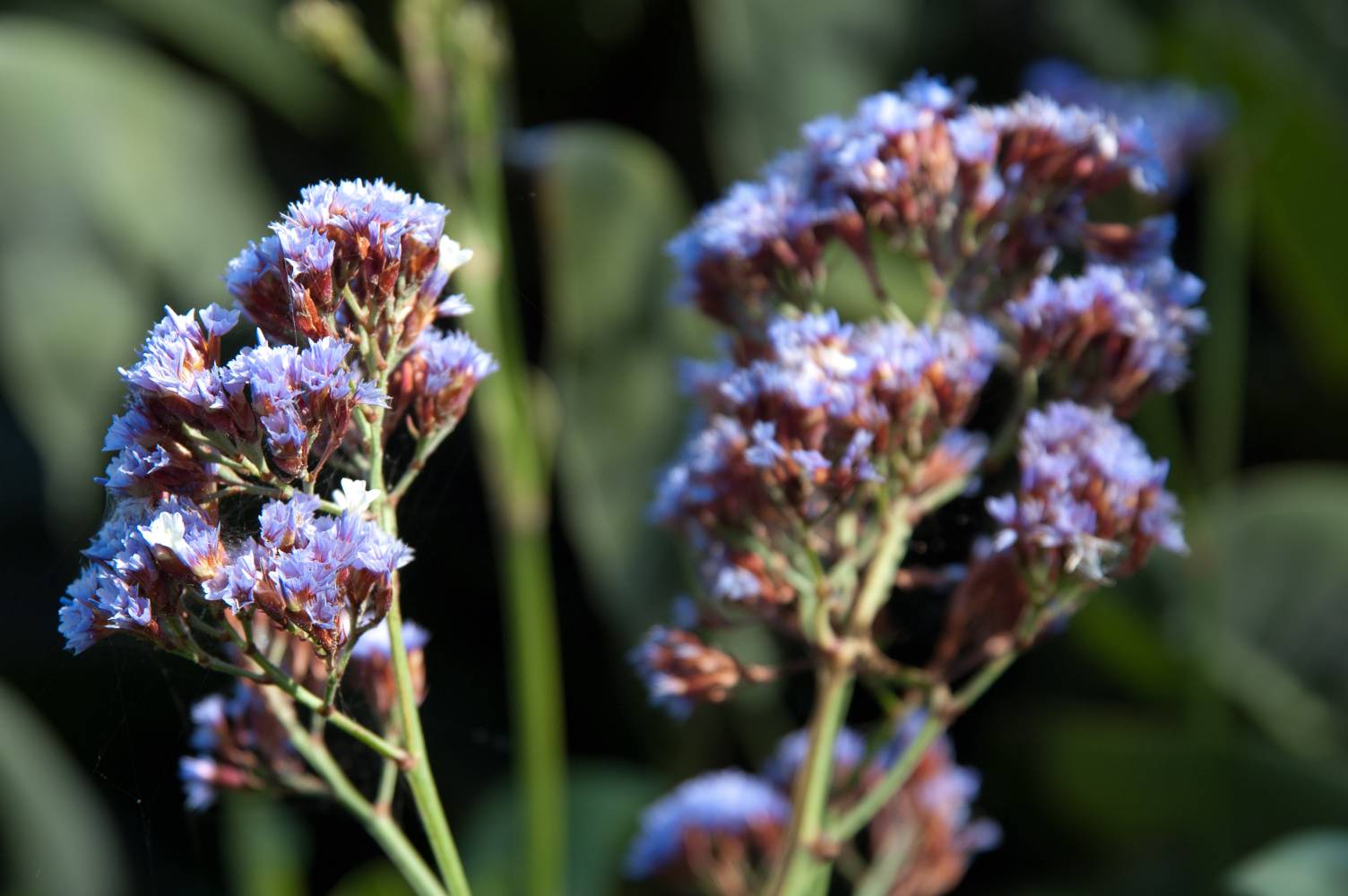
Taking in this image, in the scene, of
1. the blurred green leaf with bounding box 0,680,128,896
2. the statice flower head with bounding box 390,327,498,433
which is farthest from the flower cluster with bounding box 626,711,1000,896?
the blurred green leaf with bounding box 0,680,128,896

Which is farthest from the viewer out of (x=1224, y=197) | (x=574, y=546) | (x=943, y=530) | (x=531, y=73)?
(x=531, y=73)

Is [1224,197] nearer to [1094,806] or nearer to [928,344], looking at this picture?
[1094,806]

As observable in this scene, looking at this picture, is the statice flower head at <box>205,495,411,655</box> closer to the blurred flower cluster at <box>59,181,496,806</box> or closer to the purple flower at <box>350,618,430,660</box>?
the blurred flower cluster at <box>59,181,496,806</box>

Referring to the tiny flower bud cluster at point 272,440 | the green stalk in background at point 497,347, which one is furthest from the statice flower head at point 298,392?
the green stalk in background at point 497,347

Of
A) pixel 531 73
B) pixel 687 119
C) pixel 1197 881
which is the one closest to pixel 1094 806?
pixel 1197 881

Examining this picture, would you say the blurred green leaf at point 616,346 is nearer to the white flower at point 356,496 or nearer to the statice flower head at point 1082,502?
the statice flower head at point 1082,502
